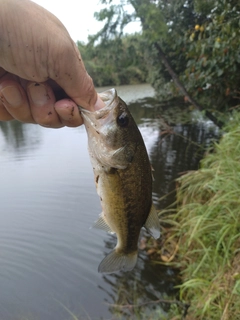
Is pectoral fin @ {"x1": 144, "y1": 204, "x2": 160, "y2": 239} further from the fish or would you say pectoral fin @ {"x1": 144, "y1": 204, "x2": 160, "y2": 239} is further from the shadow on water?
the shadow on water

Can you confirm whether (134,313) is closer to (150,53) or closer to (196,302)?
(196,302)

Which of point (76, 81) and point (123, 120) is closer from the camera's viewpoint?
point (76, 81)

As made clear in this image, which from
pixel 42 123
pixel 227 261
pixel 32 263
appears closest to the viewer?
pixel 42 123

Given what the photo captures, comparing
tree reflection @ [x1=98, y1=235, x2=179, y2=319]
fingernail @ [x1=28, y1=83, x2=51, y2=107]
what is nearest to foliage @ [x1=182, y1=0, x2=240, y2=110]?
tree reflection @ [x1=98, y1=235, x2=179, y2=319]

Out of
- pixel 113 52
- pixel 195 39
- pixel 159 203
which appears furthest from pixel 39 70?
pixel 113 52

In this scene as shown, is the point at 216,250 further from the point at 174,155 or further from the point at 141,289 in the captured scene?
the point at 174,155

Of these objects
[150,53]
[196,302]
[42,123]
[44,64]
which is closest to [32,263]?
[196,302]
